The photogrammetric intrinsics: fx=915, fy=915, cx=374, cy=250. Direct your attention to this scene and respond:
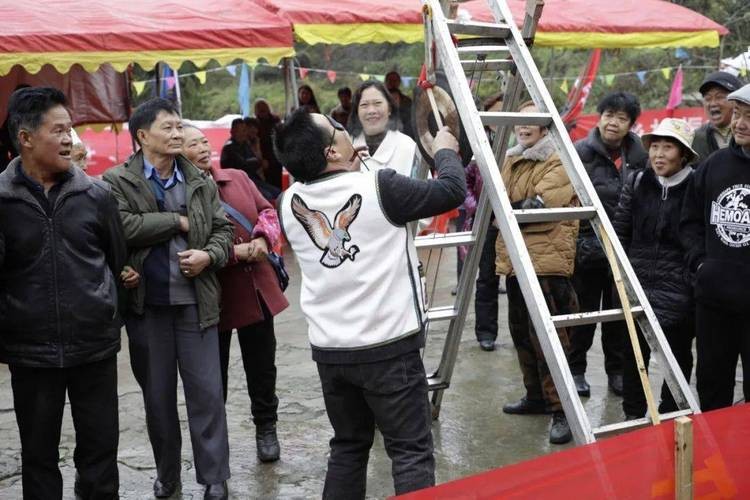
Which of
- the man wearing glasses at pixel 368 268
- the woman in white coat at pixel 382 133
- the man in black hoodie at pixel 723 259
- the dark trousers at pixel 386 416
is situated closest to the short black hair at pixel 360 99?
the woman in white coat at pixel 382 133

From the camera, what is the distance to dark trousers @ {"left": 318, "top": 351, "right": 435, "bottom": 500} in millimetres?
3344

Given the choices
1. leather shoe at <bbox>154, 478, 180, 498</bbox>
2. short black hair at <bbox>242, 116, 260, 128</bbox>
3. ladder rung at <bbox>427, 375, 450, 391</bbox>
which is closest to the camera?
leather shoe at <bbox>154, 478, 180, 498</bbox>

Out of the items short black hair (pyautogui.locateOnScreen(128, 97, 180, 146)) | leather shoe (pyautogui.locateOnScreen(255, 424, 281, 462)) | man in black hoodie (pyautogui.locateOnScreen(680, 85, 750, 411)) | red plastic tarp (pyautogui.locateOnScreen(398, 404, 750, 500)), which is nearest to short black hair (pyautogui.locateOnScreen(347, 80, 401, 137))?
short black hair (pyautogui.locateOnScreen(128, 97, 180, 146))

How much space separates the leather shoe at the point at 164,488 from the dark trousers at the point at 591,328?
2.64 metres

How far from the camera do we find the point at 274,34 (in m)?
8.09

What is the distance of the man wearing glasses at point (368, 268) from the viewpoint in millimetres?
3264

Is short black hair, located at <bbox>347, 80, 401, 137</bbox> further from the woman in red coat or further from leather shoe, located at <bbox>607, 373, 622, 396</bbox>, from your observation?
leather shoe, located at <bbox>607, 373, 622, 396</bbox>

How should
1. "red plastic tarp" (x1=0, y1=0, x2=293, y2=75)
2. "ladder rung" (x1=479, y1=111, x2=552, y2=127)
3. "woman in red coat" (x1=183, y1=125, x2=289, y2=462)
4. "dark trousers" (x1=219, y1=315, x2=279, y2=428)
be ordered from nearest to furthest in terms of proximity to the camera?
1. "ladder rung" (x1=479, y1=111, x2=552, y2=127)
2. "woman in red coat" (x1=183, y1=125, x2=289, y2=462)
3. "dark trousers" (x1=219, y1=315, x2=279, y2=428)
4. "red plastic tarp" (x1=0, y1=0, x2=293, y2=75)

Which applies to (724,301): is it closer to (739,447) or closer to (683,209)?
(683,209)

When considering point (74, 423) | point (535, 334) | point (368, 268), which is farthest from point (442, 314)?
point (74, 423)

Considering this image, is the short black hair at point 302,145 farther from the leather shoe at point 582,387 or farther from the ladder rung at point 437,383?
the leather shoe at point 582,387

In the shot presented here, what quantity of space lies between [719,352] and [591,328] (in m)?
1.70

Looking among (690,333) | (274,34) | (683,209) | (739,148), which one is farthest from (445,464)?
(274,34)

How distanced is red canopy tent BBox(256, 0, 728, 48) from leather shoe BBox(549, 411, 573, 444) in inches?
189
